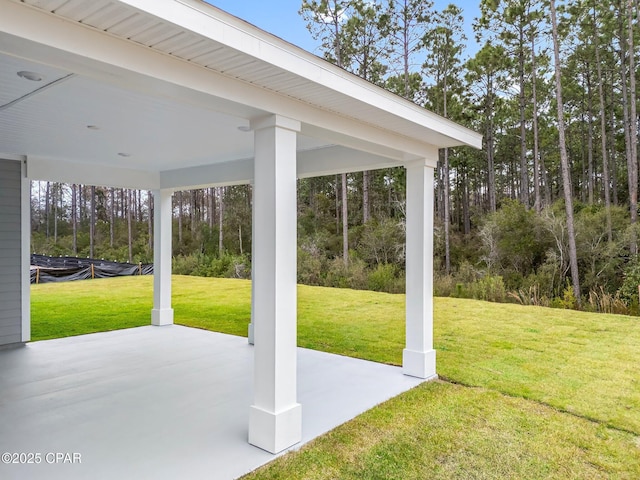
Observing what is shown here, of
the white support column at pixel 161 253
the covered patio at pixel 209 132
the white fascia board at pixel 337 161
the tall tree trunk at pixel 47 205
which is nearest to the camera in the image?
the covered patio at pixel 209 132

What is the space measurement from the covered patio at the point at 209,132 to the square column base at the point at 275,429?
0.01 meters

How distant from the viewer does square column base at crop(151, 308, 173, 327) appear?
773cm

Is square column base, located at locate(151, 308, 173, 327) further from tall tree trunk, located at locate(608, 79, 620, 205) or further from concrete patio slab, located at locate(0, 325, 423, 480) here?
tall tree trunk, located at locate(608, 79, 620, 205)

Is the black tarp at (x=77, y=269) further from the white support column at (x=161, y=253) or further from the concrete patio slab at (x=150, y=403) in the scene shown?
the concrete patio slab at (x=150, y=403)

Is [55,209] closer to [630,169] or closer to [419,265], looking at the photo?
[419,265]

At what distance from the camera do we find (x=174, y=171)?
23.2 ft

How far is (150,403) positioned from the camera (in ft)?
12.9

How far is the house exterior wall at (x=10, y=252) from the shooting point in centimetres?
584

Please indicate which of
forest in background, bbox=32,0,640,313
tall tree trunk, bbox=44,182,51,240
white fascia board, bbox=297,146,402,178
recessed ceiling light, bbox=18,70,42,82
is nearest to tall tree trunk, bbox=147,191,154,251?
forest in background, bbox=32,0,640,313

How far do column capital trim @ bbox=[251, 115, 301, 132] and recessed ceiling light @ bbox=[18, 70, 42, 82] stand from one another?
1.38 m

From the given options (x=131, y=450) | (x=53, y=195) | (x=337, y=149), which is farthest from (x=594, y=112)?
(x=53, y=195)

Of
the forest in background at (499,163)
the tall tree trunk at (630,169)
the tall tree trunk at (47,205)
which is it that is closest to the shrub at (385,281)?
the forest in background at (499,163)

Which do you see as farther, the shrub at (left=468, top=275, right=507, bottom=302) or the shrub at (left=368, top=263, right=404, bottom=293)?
the shrub at (left=368, top=263, right=404, bottom=293)

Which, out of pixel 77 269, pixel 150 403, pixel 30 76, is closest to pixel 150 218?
pixel 77 269
